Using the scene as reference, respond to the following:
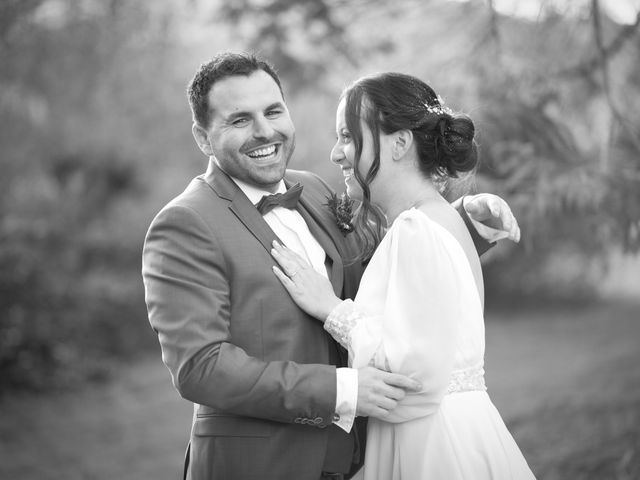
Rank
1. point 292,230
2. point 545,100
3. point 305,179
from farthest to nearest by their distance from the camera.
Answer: point 545,100 → point 305,179 → point 292,230

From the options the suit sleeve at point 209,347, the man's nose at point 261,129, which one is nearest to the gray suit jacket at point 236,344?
the suit sleeve at point 209,347

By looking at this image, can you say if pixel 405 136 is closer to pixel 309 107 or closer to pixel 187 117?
pixel 309 107

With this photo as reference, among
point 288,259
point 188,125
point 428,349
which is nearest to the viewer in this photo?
point 428,349

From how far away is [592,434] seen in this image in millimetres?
5496

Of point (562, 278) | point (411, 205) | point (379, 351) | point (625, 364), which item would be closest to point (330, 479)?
point (379, 351)

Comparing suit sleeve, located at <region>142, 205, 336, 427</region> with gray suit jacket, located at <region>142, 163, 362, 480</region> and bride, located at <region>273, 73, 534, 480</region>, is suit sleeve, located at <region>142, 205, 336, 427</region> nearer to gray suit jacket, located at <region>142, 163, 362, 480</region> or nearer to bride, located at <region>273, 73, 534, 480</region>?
gray suit jacket, located at <region>142, 163, 362, 480</region>

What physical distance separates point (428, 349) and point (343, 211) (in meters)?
0.85

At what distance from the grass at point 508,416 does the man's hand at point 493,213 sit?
210 centimetres

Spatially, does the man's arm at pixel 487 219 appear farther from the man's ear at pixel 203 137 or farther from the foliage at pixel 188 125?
the man's ear at pixel 203 137

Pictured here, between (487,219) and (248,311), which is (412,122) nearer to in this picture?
(487,219)

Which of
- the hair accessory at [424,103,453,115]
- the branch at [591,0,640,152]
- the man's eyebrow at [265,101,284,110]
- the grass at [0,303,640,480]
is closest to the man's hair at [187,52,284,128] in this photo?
the man's eyebrow at [265,101,284,110]

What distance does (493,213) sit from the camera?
2.90m

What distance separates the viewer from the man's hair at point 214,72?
9.34ft

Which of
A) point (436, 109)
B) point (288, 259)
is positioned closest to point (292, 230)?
point (288, 259)
